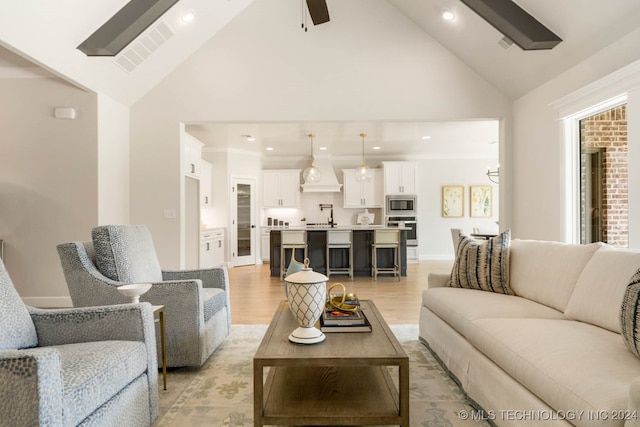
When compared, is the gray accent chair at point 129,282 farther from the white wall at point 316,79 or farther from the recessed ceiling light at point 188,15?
the recessed ceiling light at point 188,15

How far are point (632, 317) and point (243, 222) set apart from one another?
7872 mm

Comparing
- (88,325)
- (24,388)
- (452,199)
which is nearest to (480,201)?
(452,199)

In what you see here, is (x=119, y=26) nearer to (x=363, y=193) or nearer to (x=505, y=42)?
(x=505, y=42)

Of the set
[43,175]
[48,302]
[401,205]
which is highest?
[43,175]

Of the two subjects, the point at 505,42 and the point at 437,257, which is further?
the point at 437,257

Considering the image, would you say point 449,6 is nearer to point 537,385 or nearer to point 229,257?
point 537,385

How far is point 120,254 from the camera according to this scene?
8.50ft

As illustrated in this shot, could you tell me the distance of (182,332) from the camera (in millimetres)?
2559

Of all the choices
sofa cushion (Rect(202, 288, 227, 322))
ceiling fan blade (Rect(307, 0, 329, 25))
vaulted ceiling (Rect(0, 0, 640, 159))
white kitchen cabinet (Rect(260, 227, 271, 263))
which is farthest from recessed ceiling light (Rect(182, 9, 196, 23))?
white kitchen cabinet (Rect(260, 227, 271, 263))

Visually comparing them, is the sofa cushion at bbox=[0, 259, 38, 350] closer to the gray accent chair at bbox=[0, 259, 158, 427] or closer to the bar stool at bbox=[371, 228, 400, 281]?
the gray accent chair at bbox=[0, 259, 158, 427]

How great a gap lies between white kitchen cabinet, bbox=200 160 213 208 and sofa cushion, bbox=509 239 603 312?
6140mm

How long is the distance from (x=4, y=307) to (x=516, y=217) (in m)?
4.92

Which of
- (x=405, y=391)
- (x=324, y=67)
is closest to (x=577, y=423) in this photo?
(x=405, y=391)

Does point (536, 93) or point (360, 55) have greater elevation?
point (360, 55)
